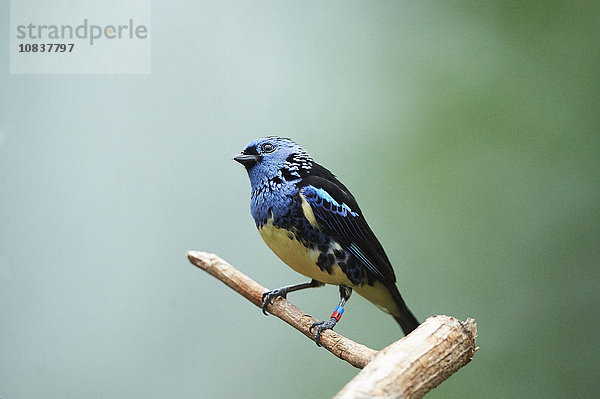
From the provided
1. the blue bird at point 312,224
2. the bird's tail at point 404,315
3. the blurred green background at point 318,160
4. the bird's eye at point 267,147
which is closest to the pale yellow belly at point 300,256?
the blue bird at point 312,224

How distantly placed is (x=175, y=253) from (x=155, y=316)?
23 cm

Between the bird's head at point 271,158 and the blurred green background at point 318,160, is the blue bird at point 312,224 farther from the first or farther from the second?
the blurred green background at point 318,160

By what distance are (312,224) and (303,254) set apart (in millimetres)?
81

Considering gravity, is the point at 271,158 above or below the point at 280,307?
above

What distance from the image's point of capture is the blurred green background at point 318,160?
203 centimetres

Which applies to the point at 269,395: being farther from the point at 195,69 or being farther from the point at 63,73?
the point at 63,73

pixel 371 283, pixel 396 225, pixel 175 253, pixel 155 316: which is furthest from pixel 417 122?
pixel 155 316

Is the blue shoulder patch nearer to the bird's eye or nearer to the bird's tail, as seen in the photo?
the bird's eye

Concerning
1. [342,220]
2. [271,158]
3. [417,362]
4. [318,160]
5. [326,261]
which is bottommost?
[417,362]

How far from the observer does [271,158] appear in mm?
A: 1586

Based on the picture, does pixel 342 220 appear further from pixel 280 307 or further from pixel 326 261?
pixel 280 307

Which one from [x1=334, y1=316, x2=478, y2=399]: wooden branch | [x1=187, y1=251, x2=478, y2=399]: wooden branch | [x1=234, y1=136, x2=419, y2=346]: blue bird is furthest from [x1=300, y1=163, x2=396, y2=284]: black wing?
[x1=334, y1=316, x2=478, y2=399]: wooden branch

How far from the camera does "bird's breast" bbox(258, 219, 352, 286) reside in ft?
4.93

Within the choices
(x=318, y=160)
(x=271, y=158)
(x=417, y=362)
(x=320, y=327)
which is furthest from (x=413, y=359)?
(x=318, y=160)
